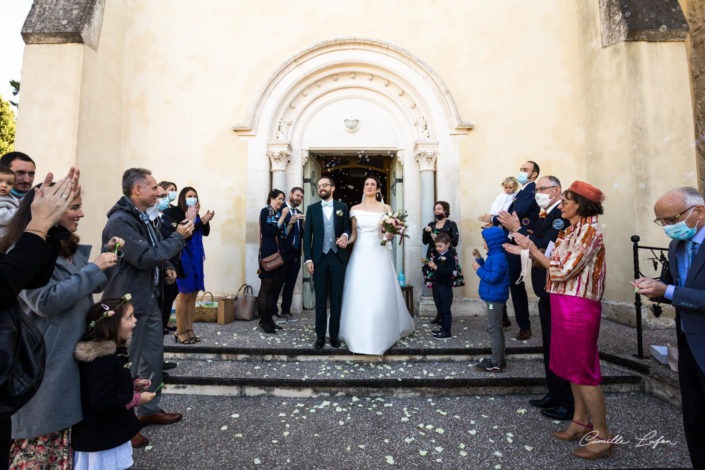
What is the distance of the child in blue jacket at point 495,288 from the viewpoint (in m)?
3.61

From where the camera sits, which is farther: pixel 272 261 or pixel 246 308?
pixel 246 308

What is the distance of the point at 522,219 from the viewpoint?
13.9ft

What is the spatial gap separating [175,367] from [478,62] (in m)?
7.28

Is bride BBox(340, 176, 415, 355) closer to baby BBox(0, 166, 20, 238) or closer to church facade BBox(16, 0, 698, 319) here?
church facade BBox(16, 0, 698, 319)

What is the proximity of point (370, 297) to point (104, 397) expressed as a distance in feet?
9.32

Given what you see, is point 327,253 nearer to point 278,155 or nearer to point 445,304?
point 445,304

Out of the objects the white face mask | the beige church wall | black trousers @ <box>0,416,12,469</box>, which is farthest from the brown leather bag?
black trousers @ <box>0,416,12,469</box>

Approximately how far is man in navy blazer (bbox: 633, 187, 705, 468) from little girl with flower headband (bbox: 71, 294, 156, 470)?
3001 mm

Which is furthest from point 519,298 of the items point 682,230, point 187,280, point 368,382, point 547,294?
point 187,280

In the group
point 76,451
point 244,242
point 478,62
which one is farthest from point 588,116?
point 76,451

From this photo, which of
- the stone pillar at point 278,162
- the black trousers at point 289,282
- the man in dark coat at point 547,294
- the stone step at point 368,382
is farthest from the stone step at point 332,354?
the stone pillar at point 278,162

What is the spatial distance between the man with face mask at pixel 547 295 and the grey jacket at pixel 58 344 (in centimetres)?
315

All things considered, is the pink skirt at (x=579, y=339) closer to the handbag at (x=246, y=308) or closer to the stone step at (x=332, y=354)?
the stone step at (x=332, y=354)

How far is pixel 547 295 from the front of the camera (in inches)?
125
